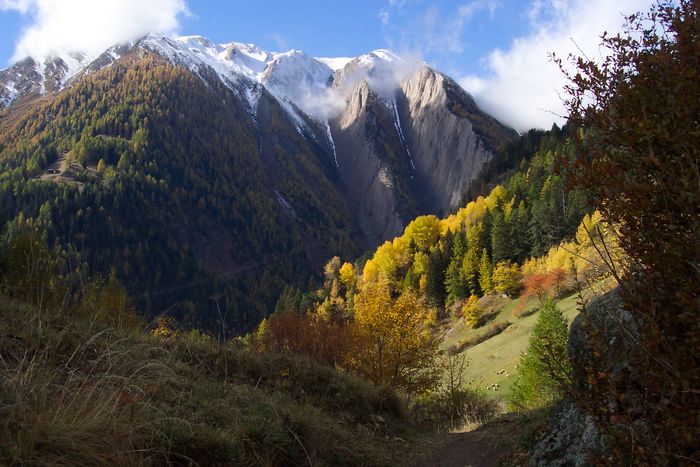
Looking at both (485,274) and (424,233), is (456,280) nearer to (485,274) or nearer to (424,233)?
(485,274)

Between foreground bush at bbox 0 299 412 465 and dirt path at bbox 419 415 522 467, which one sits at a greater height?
foreground bush at bbox 0 299 412 465

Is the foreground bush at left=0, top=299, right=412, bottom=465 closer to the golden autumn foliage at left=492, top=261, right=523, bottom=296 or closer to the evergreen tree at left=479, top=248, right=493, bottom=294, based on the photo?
the golden autumn foliage at left=492, top=261, right=523, bottom=296

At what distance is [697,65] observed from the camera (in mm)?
2568

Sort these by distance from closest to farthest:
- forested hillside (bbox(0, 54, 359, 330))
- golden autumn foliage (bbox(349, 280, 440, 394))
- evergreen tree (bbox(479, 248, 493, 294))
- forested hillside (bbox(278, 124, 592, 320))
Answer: golden autumn foliage (bbox(349, 280, 440, 394)), evergreen tree (bbox(479, 248, 493, 294)), forested hillside (bbox(278, 124, 592, 320)), forested hillside (bbox(0, 54, 359, 330))

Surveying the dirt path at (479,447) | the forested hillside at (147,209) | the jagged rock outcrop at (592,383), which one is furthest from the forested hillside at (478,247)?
the jagged rock outcrop at (592,383)

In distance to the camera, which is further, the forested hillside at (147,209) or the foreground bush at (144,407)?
the forested hillside at (147,209)

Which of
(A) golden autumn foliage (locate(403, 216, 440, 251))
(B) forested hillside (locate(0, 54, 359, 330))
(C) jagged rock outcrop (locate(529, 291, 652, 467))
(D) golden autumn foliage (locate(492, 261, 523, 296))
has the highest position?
(B) forested hillside (locate(0, 54, 359, 330))

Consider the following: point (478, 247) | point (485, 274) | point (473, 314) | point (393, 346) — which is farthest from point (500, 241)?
point (393, 346)

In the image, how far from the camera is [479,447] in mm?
8273

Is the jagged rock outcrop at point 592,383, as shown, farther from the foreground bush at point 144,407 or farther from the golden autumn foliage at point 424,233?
the golden autumn foliage at point 424,233

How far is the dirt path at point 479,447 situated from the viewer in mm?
7223

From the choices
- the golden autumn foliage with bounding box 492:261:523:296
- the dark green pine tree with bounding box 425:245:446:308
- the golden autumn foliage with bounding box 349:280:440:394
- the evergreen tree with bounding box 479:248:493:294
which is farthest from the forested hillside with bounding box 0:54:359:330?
the golden autumn foliage with bounding box 349:280:440:394

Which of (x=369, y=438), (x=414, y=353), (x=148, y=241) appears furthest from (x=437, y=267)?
(x=148, y=241)

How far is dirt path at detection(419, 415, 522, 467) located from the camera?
7223 millimetres
